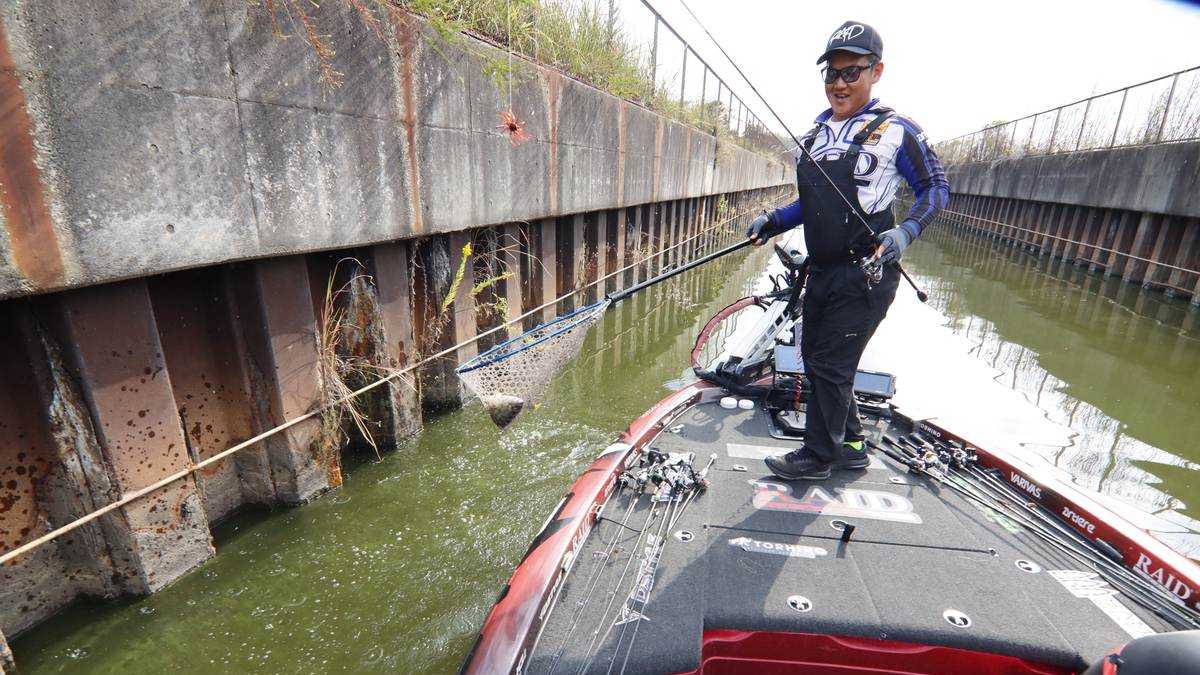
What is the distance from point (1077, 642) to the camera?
2.01 metres

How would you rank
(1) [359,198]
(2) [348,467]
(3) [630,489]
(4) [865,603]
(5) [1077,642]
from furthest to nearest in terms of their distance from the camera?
(2) [348,467], (1) [359,198], (3) [630,489], (4) [865,603], (5) [1077,642]

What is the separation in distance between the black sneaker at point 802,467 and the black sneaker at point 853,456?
21cm

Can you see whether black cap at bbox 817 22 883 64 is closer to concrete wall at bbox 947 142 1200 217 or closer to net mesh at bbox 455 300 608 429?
net mesh at bbox 455 300 608 429

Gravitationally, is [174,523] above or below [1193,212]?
below

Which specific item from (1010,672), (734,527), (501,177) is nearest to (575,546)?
(734,527)

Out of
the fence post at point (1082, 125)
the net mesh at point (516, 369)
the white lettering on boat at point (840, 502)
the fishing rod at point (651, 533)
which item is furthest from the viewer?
the fence post at point (1082, 125)

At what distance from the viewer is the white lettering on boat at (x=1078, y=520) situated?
269 cm

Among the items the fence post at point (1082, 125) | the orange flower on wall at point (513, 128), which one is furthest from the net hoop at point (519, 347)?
the fence post at point (1082, 125)

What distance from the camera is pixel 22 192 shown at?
2215 mm

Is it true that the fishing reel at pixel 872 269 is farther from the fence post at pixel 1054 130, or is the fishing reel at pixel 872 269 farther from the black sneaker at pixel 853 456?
the fence post at pixel 1054 130

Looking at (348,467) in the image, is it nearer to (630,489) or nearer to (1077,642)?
(630,489)

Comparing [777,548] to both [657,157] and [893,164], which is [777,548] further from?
[657,157]

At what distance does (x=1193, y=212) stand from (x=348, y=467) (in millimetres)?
16977

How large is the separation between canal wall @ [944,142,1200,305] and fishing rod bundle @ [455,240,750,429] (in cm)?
1459
